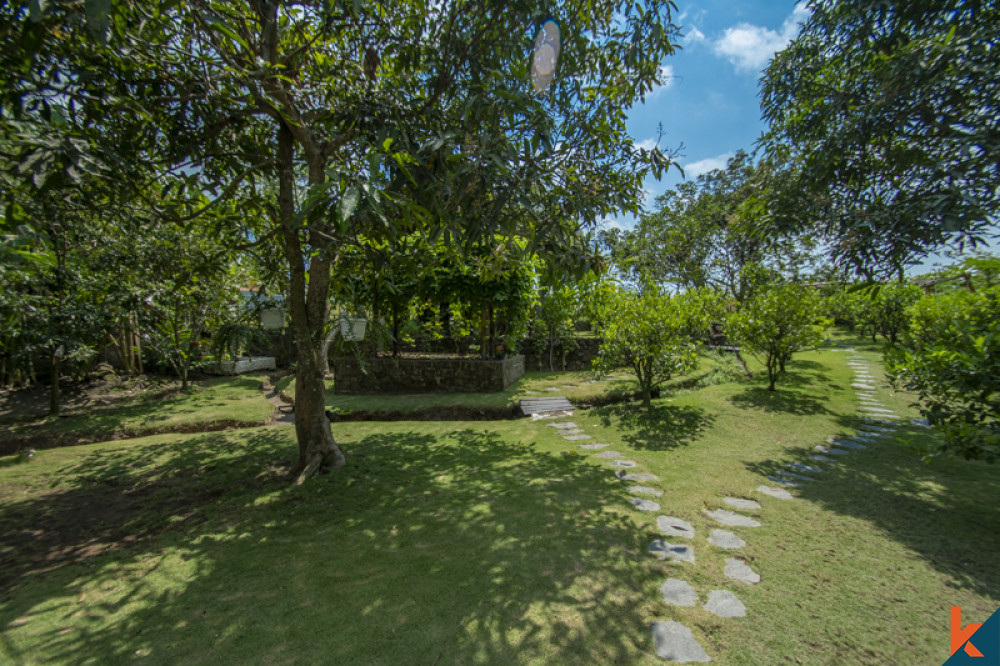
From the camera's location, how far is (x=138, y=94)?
3551 mm

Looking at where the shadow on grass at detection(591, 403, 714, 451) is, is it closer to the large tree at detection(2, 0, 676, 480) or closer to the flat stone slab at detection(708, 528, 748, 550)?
the flat stone slab at detection(708, 528, 748, 550)

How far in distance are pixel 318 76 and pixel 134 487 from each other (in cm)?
522

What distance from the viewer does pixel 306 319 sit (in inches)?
177

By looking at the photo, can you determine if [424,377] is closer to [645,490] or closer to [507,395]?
[507,395]

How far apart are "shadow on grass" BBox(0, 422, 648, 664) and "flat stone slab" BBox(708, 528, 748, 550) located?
0.61 meters

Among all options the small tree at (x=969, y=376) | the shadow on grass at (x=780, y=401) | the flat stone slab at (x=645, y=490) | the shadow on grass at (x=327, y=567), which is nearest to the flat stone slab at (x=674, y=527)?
the shadow on grass at (x=327, y=567)

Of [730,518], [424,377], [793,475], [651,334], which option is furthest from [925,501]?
[424,377]

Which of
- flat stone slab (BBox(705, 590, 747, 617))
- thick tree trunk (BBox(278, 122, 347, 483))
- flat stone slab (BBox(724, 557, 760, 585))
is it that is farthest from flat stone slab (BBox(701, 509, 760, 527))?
thick tree trunk (BBox(278, 122, 347, 483))

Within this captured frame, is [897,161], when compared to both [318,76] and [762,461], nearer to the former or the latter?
[762,461]

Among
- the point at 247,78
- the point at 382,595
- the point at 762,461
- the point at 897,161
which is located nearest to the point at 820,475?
the point at 762,461

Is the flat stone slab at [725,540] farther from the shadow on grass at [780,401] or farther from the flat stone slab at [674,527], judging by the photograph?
the shadow on grass at [780,401]

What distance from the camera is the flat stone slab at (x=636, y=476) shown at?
443cm

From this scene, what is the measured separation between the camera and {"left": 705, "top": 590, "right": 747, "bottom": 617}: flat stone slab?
2.25 meters

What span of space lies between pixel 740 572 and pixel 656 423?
4.14 m
